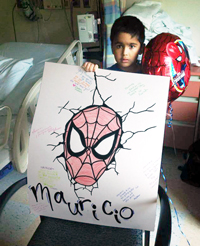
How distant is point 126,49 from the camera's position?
1.16 meters

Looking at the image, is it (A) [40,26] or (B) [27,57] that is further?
(A) [40,26]

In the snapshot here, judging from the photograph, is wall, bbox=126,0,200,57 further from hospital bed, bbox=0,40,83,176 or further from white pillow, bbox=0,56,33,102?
white pillow, bbox=0,56,33,102

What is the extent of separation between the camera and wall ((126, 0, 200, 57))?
7.17 ft

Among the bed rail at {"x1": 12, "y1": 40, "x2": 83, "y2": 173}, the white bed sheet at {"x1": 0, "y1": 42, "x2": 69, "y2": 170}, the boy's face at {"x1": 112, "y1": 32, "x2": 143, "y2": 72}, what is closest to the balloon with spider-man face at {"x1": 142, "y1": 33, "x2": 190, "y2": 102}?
the boy's face at {"x1": 112, "y1": 32, "x2": 143, "y2": 72}

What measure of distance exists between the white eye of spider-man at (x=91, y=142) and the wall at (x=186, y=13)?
1.87 meters

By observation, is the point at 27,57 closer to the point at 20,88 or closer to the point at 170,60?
the point at 20,88

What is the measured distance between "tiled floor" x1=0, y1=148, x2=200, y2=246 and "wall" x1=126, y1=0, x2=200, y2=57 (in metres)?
1.29

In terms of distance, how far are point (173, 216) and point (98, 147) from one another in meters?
1.02

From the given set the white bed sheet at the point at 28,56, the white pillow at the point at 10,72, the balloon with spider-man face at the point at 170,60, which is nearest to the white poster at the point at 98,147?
the balloon with spider-man face at the point at 170,60

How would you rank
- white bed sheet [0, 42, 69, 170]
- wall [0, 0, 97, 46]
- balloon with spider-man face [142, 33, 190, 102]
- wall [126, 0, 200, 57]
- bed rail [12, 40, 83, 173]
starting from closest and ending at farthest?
balloon with spider-man face [142, 33, 190, 102] < bed rail [12, 40, 83, 173] < white bed sheet [0, 42, 69, 170] < wall [126, 0, 200, 57] < wall [0, 0, 97, 46]

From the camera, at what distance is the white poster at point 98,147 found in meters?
0.75

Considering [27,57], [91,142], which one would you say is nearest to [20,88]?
[27,57]

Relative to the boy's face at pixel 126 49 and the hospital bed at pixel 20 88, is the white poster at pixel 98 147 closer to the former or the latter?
the boy's face at pixel 126 49

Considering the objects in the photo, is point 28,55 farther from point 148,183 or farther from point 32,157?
point 148,183
